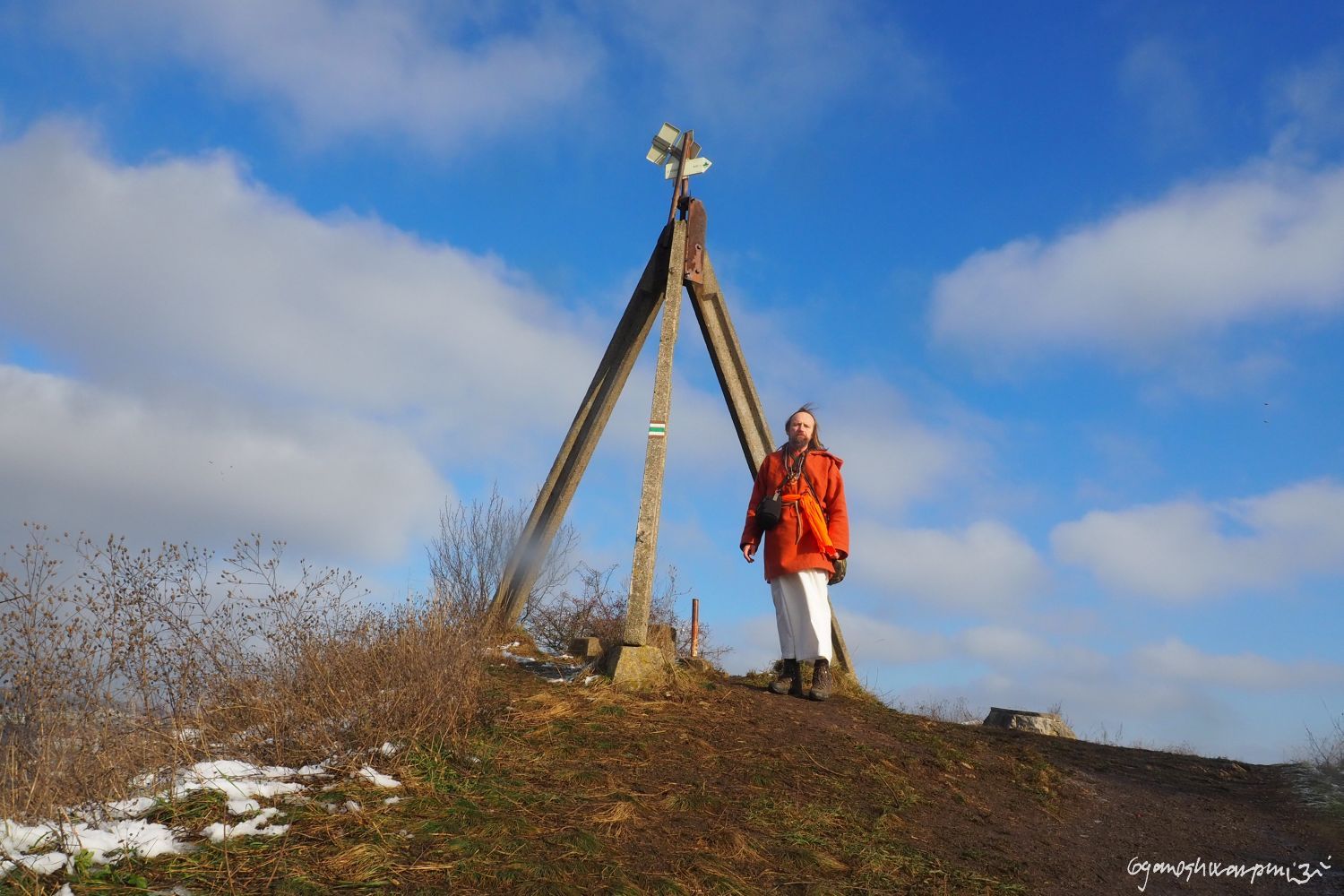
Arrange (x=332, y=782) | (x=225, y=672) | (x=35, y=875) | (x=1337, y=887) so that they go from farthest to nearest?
(x=225, y=672)
(x=1337, y=887)
(x=332, y=782)
(x=35, y=875)

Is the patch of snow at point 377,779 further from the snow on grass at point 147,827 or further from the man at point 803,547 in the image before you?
the man at point 803,547

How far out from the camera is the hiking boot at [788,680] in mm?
7188

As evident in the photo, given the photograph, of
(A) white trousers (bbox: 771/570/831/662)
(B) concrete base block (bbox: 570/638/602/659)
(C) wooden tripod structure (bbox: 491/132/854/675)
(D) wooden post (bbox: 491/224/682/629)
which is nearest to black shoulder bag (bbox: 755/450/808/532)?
(A) white trousers (bbox: 771/570/831/662)

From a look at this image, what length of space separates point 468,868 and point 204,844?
3.45 feet

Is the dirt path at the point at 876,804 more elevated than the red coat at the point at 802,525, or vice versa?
the red coat at the point at 802,525

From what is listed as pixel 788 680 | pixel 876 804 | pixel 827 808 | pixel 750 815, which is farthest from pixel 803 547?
pixel 750 815

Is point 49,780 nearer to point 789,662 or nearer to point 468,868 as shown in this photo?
point 468,868

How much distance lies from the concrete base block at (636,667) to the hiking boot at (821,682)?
1.23 metres

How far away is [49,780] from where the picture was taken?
13.1 ft

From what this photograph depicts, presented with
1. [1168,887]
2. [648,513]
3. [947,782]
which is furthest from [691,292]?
[1168,887]

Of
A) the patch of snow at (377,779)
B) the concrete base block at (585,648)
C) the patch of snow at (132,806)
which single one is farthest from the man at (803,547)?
the patch of snow at (132,806)

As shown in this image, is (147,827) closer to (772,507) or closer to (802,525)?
(772,507)

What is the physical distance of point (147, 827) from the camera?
12.6 ft

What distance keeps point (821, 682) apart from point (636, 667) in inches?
60.5
